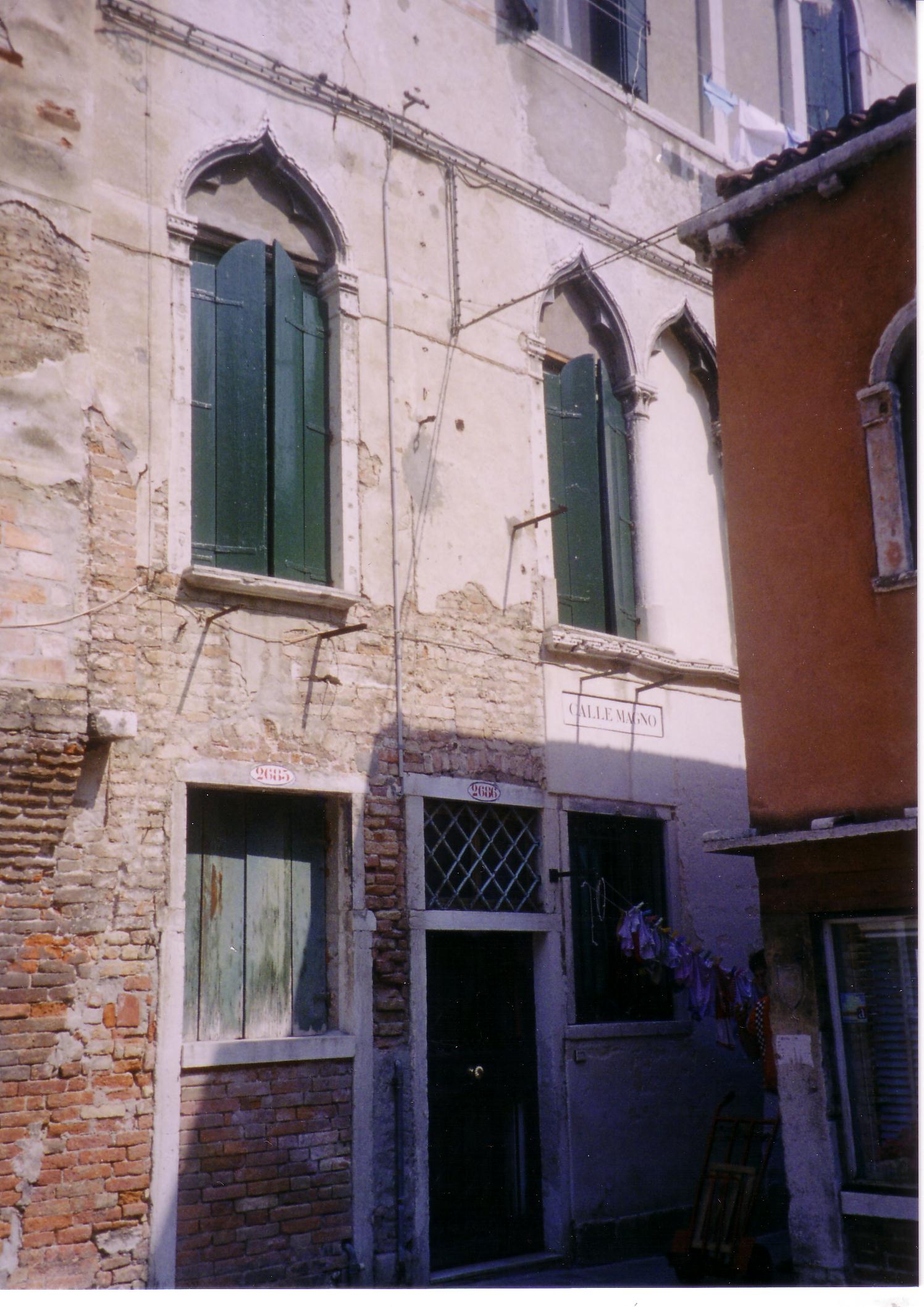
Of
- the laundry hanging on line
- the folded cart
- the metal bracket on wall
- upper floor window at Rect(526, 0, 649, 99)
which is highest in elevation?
upper floor window at Rect(526, 0, 649, 99)

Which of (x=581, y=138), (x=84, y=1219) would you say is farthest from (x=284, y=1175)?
(x=581, y=138)

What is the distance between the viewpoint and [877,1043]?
640 centimetres

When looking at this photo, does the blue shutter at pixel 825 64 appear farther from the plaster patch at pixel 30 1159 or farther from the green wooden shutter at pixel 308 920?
the plaster patch at pixel 30 1159

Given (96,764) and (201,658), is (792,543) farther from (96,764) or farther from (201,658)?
(96,764)

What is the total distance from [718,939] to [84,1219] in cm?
459

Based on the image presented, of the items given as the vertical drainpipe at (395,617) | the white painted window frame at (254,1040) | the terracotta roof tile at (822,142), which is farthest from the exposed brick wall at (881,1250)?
the terracotta roof tile at (822,142)

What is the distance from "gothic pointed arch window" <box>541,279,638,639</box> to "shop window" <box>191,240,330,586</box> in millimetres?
1883

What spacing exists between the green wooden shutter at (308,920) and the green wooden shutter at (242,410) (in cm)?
137

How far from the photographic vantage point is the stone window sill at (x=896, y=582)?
6.38 m

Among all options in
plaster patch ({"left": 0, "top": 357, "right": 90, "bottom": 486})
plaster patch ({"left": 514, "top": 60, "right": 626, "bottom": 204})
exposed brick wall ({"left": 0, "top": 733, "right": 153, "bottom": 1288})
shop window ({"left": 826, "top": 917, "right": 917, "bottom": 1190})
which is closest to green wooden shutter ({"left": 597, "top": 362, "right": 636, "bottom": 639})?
plaster patch ({"left": 514, "top": 60, "right": 626, "bottom": 204})

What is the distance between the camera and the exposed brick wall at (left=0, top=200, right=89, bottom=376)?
590 cm

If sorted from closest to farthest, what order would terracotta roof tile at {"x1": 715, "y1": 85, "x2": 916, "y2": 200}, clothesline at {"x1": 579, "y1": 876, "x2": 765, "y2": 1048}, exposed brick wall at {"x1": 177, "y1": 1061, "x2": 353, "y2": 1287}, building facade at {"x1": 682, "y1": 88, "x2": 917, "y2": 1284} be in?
1. exposed brick wall at {"x1": 177, "y1": 1061, "x2": 353, "y2": 1287}
2. building facade at {"x1": 682, "y1": 88, "x2": 917, "y2": 1284}
3. terracotta roof tile at {"x1": 715, "y1": 85, "x2": 916, "y2": 200}
4. clothesline at {"x1": 579, "y1": 876, "x2": 765, "y2": 1048}

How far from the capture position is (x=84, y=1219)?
576cm

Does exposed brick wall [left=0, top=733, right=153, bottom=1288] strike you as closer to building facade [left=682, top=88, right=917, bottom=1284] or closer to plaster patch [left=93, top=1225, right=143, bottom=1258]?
plaster patch [left=93, top=1225, right=143, bottom=1258]
